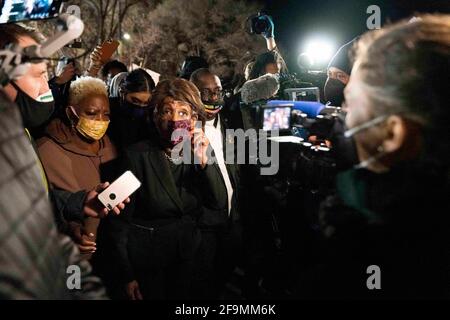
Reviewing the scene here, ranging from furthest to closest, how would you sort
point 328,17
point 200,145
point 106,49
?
1. point 328,17
2. point 106,49
3. point 200,145

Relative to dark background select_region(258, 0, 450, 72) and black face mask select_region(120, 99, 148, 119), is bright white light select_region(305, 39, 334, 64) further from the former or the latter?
black face mask select_region(120, 99, 148, 119)

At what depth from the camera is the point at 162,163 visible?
2.63 m

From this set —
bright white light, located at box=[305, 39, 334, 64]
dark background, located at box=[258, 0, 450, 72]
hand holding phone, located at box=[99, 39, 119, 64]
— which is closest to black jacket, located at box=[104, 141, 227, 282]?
hand holding phone, located at box=[99, 39, 119, 64]

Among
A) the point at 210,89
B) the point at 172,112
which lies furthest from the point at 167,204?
the point at 210,89

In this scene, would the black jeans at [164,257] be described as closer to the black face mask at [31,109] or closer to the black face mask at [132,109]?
the black face mask at [31,109]

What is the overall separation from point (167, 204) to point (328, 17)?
A: 5222 millimetres

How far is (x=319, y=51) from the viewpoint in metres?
4.39

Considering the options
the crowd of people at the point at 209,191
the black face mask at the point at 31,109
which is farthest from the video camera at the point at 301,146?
the black face mask at the point at 31,109

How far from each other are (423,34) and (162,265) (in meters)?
1.98

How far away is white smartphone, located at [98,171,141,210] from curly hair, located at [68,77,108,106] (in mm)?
1113

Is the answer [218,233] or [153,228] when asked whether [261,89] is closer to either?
[218,233]

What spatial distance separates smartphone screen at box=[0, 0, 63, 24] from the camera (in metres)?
1.61

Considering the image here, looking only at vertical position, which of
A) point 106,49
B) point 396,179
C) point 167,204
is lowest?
point 167,204
